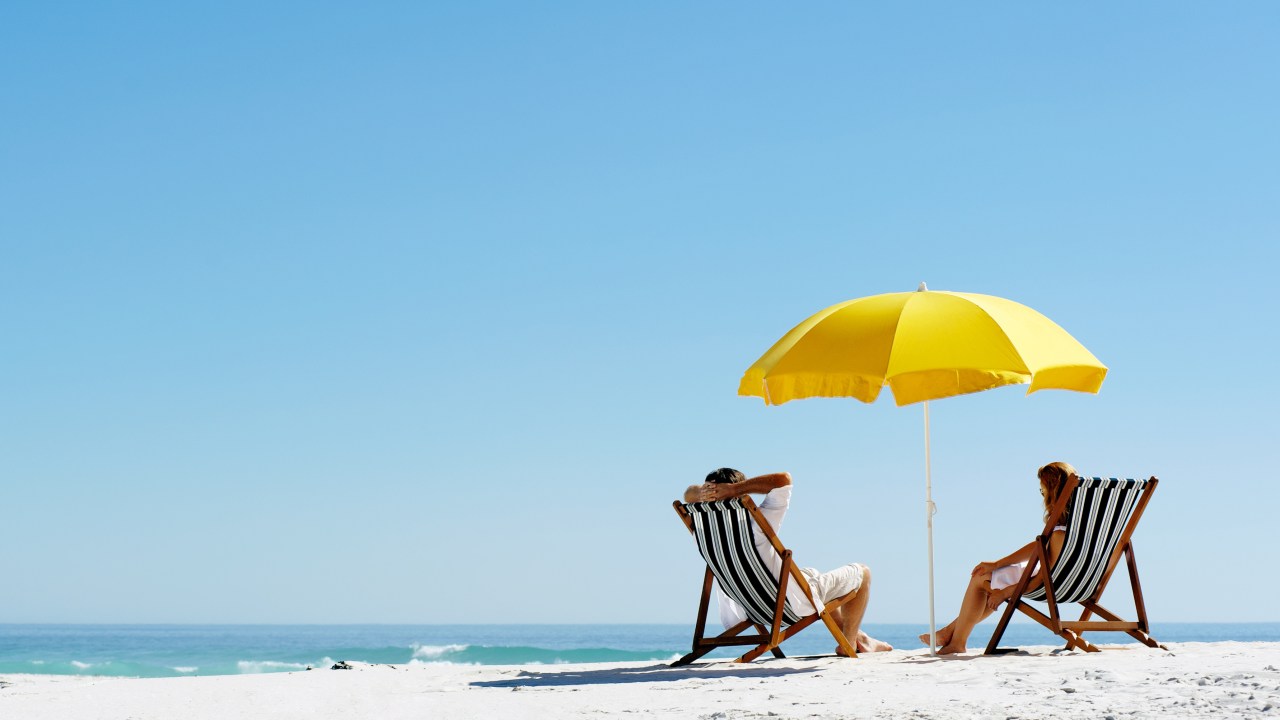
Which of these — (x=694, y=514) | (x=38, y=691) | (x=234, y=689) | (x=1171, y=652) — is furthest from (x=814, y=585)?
(x=38, y=691)

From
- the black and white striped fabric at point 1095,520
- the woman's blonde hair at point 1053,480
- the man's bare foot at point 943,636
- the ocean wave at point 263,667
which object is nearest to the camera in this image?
the black and white striped fabric at point 1095,520

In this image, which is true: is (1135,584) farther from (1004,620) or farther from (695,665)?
(695,665)

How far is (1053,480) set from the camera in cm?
617

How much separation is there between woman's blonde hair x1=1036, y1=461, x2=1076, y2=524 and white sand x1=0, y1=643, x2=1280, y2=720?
767mm

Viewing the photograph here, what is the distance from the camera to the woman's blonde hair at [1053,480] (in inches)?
241

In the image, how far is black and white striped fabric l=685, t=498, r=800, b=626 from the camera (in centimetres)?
606

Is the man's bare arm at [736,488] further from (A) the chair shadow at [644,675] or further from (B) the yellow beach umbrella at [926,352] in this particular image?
(A) the chair shadow at [644,675]

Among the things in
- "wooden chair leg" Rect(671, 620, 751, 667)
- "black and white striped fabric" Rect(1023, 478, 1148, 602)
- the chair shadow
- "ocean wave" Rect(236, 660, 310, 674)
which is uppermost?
"black and white striped fabric" Rect(1023, 478, 1148, 602)

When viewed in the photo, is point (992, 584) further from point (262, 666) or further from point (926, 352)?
point (262, 666)

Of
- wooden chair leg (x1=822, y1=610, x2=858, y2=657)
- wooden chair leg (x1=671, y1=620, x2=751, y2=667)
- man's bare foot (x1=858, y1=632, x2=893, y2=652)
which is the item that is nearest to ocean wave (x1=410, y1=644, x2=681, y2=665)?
man's bare foot (x1=858, y1=632, x2=893, y2=652)

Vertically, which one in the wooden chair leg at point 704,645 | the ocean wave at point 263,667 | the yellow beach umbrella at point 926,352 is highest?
the yellow beach umbrella at point 926,352

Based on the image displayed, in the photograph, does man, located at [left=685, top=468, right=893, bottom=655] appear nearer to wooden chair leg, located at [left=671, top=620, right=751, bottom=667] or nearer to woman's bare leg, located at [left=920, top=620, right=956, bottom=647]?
wooden chair leg, located at [left=671, top=620, right=751, bottom=667]

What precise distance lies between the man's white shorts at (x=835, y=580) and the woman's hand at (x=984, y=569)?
0.61 meters

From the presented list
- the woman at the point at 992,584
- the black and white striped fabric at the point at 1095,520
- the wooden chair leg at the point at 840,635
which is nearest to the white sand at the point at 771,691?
the wooden chair leg at the point at 840,635
